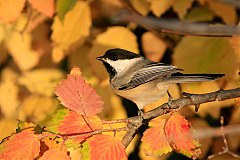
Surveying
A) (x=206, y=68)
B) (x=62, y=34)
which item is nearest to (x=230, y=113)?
(x=206, y=68)

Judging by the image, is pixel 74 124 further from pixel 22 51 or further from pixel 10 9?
pixel 22 51

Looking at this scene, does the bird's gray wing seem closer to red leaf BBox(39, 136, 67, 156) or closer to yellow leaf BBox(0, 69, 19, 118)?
red leaf BBox(39, 136, 67, 156)

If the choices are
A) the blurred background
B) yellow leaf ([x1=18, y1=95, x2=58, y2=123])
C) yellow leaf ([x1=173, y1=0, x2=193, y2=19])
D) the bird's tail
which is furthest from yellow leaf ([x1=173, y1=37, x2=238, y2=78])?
yellow leaf ([x1=18, y1=95, x2=58, y2=123])

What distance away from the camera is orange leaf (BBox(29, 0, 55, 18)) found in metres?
2.45

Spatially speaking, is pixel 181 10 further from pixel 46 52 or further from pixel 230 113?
pixel 46 52

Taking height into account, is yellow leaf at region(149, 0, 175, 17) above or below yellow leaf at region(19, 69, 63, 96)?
above

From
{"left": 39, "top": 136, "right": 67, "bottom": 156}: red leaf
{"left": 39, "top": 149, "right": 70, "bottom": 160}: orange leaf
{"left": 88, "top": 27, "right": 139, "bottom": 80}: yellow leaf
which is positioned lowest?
{"left": 39, "top": 149, "right": 70, "bottom": 160}: orange leaf

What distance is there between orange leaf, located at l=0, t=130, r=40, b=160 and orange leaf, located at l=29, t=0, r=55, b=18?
0.82 m

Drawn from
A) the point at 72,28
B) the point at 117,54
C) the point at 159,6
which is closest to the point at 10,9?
the point at 72,28

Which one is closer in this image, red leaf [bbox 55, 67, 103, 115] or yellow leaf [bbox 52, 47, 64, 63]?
red leaf [bbox 55, 67, 103, 115]

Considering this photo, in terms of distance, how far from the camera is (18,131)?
1.84 metres

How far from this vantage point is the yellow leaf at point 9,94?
3057 mm

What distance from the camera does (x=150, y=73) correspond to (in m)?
2.14

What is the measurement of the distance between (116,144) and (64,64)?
155 centimetres
